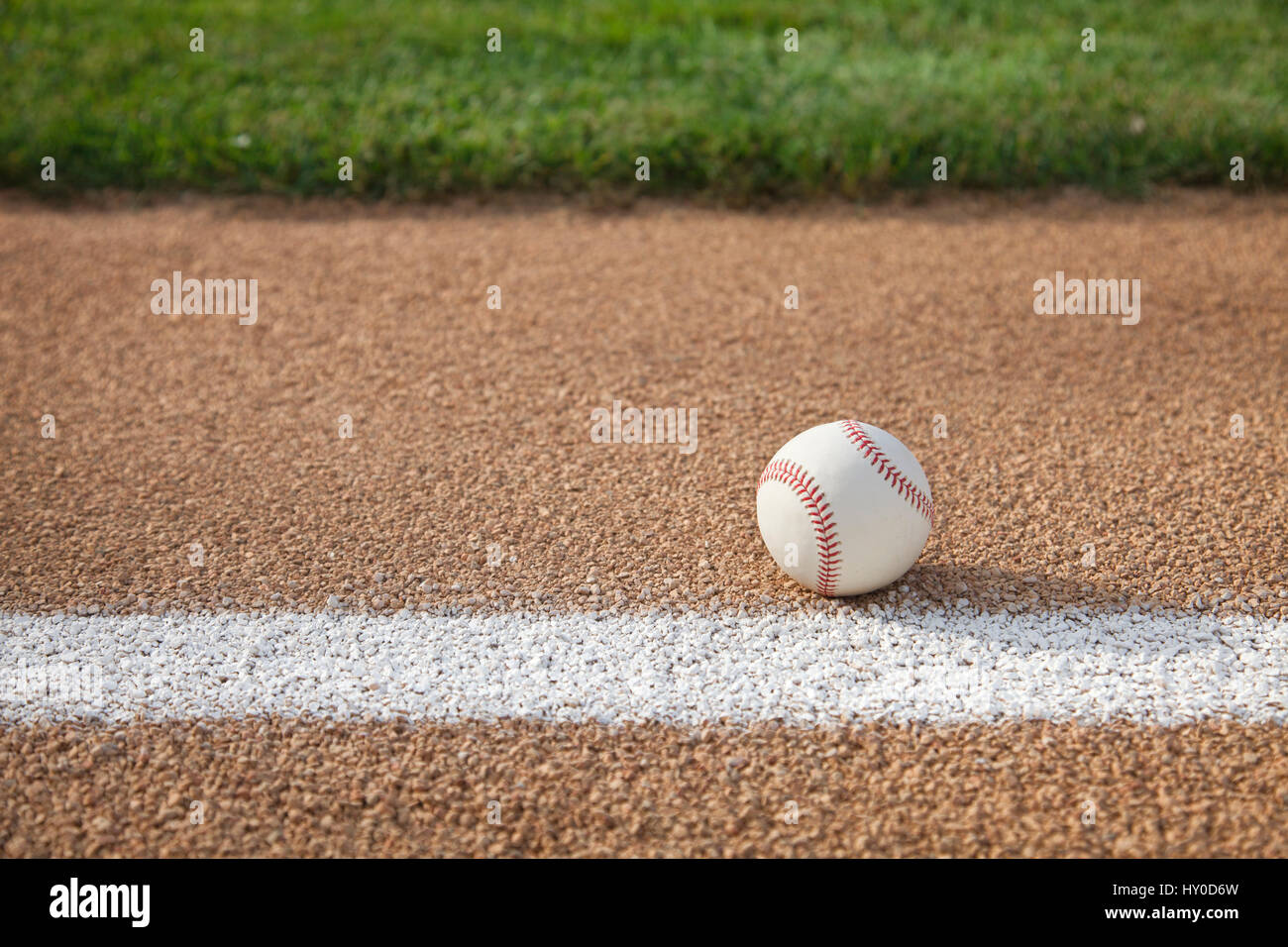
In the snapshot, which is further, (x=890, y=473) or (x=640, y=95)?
(x=640, y=95)

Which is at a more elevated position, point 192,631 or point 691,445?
point 691,445

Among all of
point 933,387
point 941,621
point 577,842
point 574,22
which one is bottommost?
point 577,842

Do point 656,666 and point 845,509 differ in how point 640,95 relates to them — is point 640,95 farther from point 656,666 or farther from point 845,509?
point 656,666

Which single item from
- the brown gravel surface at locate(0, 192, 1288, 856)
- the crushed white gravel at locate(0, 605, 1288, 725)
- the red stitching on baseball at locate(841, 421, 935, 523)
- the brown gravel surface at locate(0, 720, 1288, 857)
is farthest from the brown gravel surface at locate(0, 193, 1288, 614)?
the brown gravel surface at locate(0, 720, 1288, 857)

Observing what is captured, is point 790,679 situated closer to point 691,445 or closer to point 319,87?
point 691,445

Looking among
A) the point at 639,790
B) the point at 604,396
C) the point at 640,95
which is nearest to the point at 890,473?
the point at 639,790

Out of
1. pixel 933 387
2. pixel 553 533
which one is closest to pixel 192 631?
pixel 553 533
